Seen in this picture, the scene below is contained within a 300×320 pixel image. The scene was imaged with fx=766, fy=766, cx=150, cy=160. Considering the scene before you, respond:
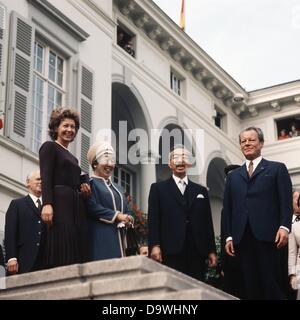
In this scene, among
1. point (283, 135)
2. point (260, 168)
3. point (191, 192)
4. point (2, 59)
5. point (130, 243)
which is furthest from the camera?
point (283, 135)

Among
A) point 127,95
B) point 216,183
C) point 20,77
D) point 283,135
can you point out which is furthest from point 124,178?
point 20,77

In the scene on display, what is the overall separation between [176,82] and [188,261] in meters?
13.8

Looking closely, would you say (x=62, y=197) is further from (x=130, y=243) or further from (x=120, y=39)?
(x=120, y=39)

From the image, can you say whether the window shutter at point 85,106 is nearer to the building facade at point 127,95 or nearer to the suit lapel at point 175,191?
the building facade at point 127,95

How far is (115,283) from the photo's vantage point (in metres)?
4.53

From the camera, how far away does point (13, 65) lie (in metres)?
12.1

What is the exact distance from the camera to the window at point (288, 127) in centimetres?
2270

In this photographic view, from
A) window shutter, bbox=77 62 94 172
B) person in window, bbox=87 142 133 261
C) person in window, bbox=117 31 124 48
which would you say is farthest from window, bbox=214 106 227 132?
person in window, bbox=87 142 133 261

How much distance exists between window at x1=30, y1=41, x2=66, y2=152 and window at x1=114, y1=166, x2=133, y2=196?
18.4ft

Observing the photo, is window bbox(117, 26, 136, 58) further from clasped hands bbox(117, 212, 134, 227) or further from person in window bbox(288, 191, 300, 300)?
clasped hands bbox(117, 212, 134, 227)

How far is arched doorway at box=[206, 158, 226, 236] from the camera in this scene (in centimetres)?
2186

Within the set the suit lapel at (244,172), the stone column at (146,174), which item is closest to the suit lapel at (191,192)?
the suit lapel at (244,172)

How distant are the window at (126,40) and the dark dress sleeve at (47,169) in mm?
12061

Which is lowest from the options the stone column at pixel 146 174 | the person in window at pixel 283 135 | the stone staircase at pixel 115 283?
the stone staircase at pixel 115 283
